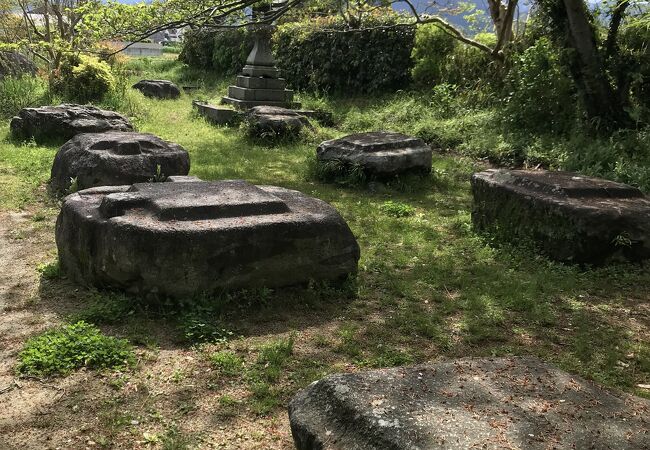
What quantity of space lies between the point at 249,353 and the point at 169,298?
782mm

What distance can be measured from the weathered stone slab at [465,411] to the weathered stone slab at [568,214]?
2.93 metres

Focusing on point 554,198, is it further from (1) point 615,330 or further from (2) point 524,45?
(2) point 524,45

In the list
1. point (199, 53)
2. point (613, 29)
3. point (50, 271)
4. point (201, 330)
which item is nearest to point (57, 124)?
point (50, 271)

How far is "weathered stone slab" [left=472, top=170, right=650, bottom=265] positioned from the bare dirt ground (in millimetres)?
3461

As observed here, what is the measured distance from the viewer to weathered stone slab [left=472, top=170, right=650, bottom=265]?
536 centimetres

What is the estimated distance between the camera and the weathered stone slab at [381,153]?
8406 mm

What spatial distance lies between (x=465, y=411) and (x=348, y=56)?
15.4 m

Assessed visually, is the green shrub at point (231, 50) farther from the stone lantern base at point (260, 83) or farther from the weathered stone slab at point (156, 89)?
the stone lantern base at point (260, 83)

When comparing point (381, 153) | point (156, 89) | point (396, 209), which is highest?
point (156, 89)

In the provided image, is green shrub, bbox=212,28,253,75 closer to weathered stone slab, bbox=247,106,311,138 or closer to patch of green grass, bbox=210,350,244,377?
weathered stone slab, bbox=247,106,311,138

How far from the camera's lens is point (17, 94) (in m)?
12.9

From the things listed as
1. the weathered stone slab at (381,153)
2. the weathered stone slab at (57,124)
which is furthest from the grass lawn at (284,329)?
the weathered stone slab at (57,124)

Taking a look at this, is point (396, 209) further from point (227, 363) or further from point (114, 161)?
point (227, 363)

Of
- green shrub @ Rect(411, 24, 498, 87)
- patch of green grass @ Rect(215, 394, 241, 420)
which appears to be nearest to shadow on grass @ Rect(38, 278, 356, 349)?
patch of green grass @ Rect(215, 394, 241, 420)
